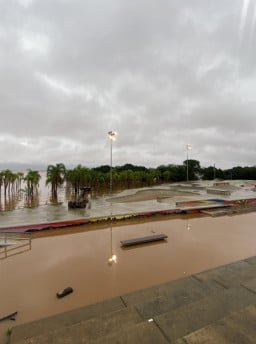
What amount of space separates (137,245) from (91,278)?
9.43ft

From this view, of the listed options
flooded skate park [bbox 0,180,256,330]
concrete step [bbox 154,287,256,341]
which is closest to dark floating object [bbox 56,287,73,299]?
flooded skate park [bbox 0,180,256,330]

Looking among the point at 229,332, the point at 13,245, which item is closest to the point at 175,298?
the point at 229,332

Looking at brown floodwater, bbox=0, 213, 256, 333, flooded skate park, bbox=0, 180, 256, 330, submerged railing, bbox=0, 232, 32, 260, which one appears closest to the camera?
brown floodwater, bbox=0, 213, 256, 333

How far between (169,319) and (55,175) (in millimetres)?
24554

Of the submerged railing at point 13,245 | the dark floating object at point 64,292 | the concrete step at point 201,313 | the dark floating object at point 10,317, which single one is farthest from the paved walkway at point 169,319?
the submerged railing at point 13,245

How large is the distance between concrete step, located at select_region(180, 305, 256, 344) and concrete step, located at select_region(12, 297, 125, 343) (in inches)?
84.6

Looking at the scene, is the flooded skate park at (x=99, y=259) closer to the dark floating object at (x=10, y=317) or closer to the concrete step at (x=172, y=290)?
the dark floating object at (x=10, y=317)

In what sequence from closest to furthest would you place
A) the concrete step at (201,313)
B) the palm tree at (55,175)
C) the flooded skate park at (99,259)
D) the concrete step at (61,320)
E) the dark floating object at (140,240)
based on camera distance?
the concrete step at (201,313) → the concrete step at (61,320) → the flooded skate park at (99,259) → the dark floating object at (140,240) → the palm tree at (55,175)

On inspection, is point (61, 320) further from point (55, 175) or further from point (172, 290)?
point (55, 175)

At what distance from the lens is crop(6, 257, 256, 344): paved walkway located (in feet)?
8.57

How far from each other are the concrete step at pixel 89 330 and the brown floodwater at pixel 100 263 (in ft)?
5.65

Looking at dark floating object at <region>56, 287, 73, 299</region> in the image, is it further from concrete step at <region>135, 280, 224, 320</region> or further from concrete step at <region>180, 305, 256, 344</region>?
concrete step at <region>180, 305, 256, 344</region>

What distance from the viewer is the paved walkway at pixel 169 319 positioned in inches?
103

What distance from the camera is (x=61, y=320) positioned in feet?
12.7
